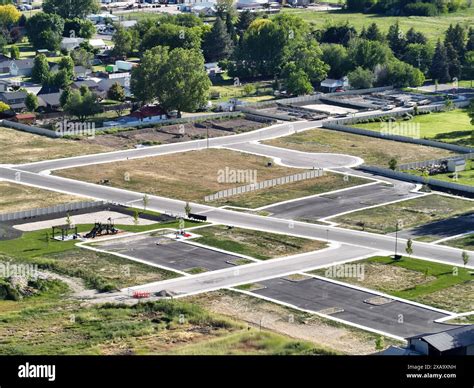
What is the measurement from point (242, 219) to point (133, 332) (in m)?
36.5

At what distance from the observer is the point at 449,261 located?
89000 mm

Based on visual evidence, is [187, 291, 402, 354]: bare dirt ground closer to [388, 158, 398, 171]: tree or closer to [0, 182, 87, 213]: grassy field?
[0, 182, 87, 213]: grassy field

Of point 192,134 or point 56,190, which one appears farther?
point 192,134

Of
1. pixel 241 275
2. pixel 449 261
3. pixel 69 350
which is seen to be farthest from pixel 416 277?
pixel 69 350

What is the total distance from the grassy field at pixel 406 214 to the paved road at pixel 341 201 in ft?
6.73

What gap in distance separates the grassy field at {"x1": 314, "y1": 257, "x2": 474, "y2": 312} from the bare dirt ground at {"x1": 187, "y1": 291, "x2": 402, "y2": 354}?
30.8ft

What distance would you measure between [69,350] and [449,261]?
1509 inches

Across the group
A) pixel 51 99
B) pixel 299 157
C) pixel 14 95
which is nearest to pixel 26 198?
pixel 299 157

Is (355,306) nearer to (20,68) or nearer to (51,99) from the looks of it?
(51,99)

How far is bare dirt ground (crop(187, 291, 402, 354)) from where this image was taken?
68.4 metres

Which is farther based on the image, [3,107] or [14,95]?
[14,95]

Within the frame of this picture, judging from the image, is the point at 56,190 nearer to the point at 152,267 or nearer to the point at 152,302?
the point at 152,267

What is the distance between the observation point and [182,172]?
412 feet
